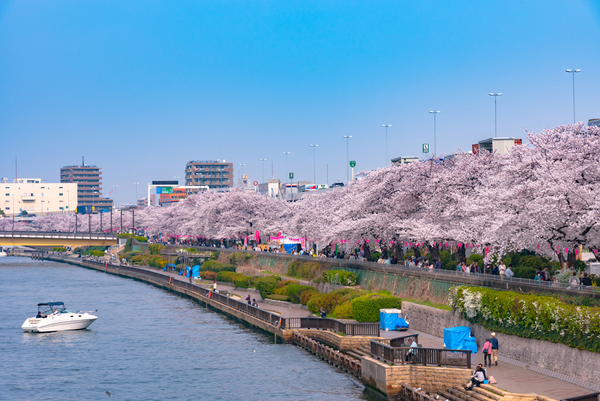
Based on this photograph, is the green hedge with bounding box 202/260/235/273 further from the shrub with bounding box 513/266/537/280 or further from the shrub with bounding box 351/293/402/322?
the shrub with bounding box 513/266/537/280

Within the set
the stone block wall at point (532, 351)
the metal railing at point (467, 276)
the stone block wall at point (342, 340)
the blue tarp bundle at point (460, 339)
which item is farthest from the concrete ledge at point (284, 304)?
the blue tarp bundle at point (460, 339)

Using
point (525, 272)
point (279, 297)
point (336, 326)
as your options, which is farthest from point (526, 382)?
point (279, 297)

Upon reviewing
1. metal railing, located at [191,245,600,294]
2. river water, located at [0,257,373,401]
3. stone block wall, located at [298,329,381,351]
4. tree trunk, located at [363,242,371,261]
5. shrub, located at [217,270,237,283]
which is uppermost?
tree trunk, located at [363,242,371,261]

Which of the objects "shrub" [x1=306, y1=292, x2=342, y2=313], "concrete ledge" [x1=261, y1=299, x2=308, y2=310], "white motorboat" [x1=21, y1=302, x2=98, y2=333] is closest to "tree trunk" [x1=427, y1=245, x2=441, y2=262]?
"shrub" [x1=306, y1=292, x2=342, y2=313]

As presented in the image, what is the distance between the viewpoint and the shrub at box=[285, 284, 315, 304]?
221ft

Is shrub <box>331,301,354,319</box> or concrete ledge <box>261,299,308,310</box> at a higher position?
shrub <box>331,301,354,319</box>

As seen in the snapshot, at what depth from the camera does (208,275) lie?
4065 inches

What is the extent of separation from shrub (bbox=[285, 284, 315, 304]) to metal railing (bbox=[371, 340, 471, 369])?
29585mm

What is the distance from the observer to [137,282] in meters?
125

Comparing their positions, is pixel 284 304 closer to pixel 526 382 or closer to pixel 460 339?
pixel 460 339

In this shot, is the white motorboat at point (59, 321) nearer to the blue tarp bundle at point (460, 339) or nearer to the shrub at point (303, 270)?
the shrub at point (303, 270)

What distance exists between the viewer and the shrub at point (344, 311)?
176ft

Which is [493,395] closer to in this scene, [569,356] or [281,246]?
[569,356]

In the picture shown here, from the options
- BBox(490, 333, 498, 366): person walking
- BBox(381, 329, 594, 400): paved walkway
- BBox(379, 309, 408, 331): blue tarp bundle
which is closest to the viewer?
BBox(381, 329, 594, 400): paved walkway
